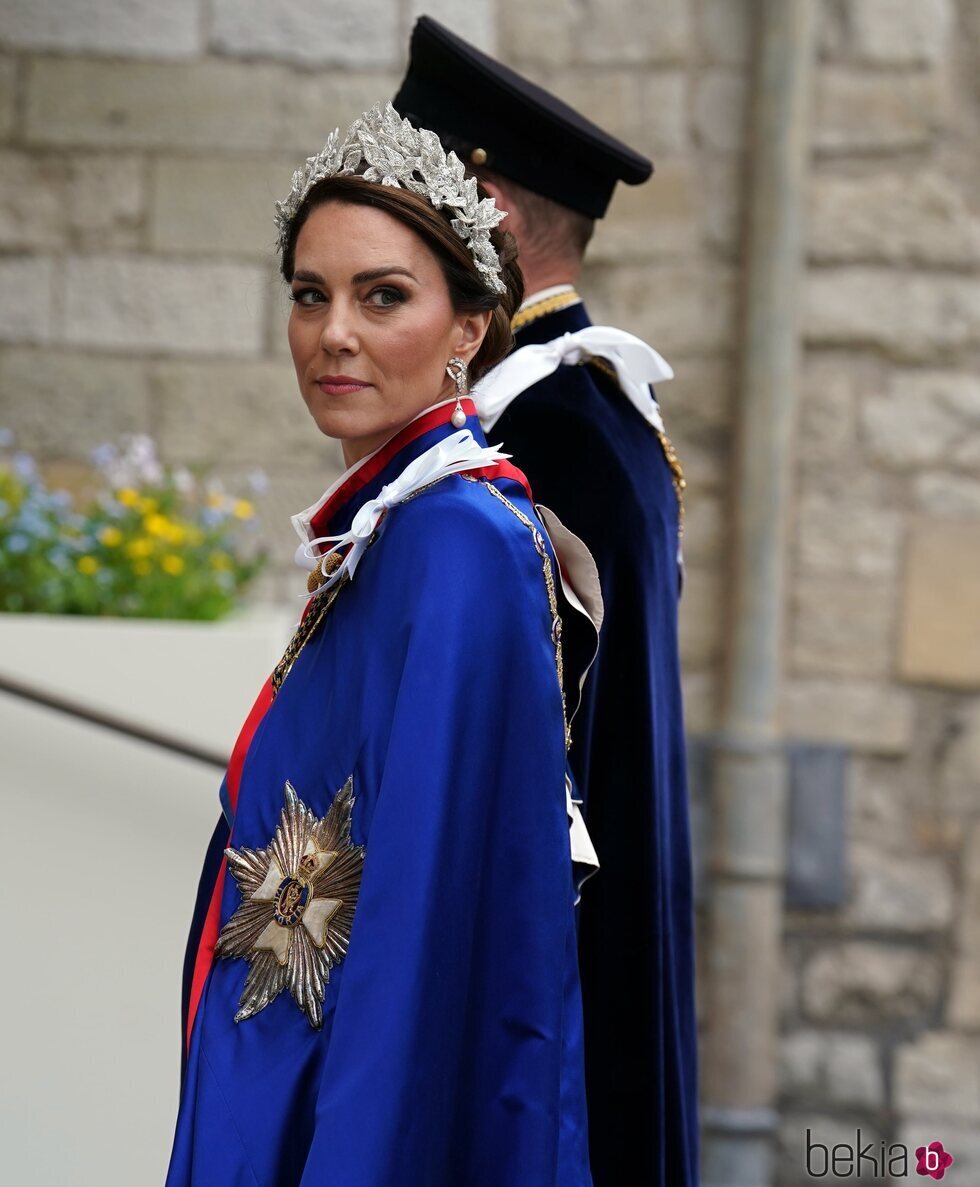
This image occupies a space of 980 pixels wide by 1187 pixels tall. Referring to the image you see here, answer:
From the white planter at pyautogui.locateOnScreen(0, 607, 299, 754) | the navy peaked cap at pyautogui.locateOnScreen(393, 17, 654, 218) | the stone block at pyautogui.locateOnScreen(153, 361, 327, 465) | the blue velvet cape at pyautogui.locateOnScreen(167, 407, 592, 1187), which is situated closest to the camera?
the blue velvet cape at pyautogui.locateOnScreen(167, 407, 592, 1187)

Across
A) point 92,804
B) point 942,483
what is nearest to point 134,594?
point 92,804

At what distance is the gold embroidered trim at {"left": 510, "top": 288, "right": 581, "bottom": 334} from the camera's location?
1.82 metres

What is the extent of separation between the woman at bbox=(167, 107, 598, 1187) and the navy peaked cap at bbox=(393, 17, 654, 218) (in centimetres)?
50

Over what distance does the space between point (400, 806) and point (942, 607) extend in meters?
2.65

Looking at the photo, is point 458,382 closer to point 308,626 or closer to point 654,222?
point 308,626

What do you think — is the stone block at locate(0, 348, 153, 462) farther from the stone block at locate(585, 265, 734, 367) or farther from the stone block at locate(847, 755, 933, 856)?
the stone block at locate(847, 755, 933, 856)

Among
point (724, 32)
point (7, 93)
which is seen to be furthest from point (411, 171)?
point (7, 93)

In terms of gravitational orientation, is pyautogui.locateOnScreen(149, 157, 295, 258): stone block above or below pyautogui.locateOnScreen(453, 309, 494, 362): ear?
above

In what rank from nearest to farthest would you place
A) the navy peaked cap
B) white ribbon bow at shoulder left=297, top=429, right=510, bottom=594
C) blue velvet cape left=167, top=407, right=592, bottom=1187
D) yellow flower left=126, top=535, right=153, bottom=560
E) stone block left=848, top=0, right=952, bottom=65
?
blue velvet cape left=167, top=407, right=592, bottom=1187
white ribbon bow at shoulder left=297, top=429, right=510, bottom=594
the navy peaked cap
yellow flower left=126, top=535, right=153, bottom=560
stone block left=848, top=0, right=952, bottom=65

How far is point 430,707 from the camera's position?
114cm

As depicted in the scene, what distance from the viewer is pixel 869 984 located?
3535mm

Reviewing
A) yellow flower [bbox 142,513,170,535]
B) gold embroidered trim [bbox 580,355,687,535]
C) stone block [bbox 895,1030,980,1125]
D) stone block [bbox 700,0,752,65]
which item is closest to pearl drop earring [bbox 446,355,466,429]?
gold embroidered trim [bbox 580,355,687,535]

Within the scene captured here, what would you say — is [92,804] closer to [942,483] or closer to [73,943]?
[73,943]

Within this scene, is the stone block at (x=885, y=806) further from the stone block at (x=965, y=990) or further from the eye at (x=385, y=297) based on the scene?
the eye at (x=385, y=297)
